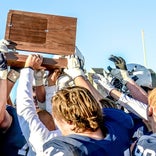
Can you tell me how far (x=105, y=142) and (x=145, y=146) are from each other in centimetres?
26

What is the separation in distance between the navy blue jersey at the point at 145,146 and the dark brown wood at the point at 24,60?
1.45 m

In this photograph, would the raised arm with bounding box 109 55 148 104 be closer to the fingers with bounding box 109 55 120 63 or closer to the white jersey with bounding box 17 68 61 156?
the fingers with bounding box 109 55 120 63

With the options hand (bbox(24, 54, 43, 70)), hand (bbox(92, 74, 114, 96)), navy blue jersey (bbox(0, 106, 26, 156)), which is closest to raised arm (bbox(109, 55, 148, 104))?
hand (bbox(92, 74, 114, 96))

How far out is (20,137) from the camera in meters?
3.06

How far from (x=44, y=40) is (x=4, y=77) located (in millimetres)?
1134

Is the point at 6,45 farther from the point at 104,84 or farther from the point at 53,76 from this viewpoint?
the point at 104,84

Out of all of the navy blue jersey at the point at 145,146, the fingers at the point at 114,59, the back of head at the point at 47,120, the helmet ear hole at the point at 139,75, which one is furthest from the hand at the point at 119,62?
the navy blue jersey at the point at 145,146

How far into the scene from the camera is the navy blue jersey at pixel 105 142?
81.1 inches

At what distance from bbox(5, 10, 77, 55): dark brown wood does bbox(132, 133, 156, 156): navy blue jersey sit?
1.65m

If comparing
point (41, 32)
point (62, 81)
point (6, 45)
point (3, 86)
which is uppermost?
point (41, 32)

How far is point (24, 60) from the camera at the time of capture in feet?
11.4

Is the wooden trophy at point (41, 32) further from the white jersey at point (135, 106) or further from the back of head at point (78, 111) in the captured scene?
the back of head at point (78, 111)

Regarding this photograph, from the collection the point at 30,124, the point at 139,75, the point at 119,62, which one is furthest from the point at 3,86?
the point at 139,75

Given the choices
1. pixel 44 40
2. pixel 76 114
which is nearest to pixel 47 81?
pixel 44 40
